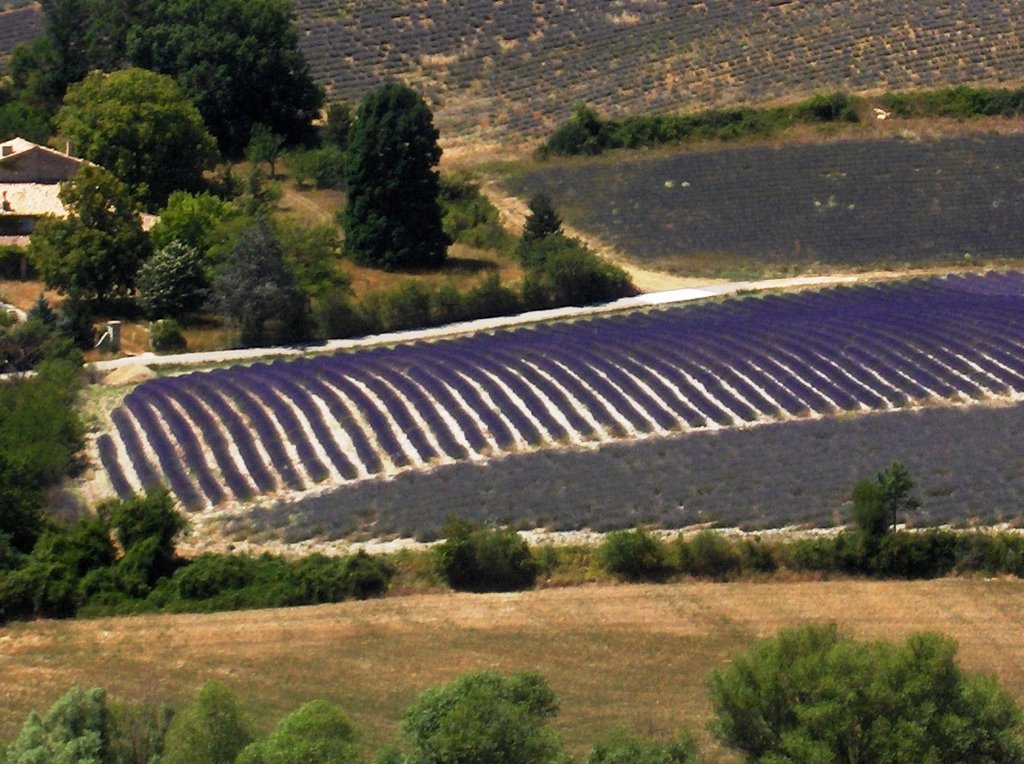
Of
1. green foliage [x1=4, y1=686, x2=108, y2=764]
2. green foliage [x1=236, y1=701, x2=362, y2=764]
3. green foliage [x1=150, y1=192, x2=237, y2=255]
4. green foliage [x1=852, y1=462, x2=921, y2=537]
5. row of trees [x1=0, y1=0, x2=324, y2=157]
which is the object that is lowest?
green foliage [x1=852, y1=462, x2=921, y2=537]

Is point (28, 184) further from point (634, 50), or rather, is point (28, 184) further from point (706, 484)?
point (706, 484)

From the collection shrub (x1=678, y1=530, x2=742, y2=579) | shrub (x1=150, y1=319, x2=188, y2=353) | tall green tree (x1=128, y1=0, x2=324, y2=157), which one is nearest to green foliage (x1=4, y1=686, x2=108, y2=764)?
shrub (x1=678, y1=530, x2=742, y2=579)

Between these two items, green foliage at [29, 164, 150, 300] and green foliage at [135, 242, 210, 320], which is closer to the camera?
green foliage at [135, 242, 210, 320]

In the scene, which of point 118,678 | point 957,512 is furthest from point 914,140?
point 118,678

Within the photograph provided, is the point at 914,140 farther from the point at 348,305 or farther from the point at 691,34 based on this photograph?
the point at 348,305

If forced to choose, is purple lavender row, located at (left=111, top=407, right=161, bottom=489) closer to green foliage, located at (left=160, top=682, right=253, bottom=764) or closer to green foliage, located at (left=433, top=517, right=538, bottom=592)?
green foliage, located at (left=433, top=517, right=538, bottom=592)

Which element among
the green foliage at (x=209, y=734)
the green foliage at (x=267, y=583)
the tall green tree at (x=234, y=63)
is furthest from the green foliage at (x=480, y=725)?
the tall green tree at (x=234, y=63)

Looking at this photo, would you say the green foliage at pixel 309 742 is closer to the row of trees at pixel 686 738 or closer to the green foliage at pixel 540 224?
the row of trees at pixel 686 738
